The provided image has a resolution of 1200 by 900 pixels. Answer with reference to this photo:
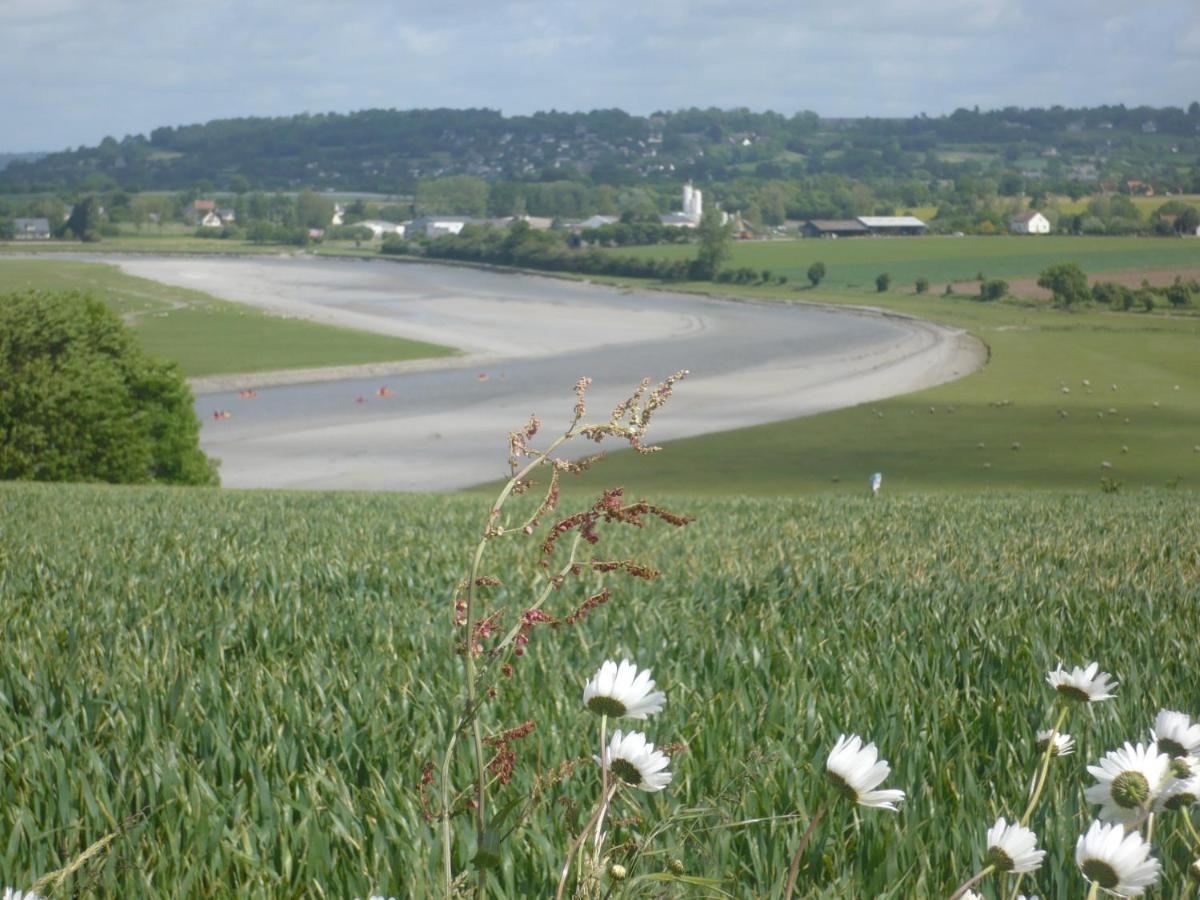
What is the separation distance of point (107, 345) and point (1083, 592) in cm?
3048

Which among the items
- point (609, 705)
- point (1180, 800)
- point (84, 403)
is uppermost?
point (609, 705)

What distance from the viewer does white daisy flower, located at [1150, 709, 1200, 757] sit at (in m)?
1.75

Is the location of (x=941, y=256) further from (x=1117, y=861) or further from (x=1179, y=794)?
(x=1117, y=861)

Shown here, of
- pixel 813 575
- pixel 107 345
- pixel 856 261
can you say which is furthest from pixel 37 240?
pixel 813 575

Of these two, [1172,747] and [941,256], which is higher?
[941,256]

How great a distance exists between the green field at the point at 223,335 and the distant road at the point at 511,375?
2611mm

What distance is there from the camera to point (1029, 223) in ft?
308

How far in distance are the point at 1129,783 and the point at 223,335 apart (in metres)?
72.3

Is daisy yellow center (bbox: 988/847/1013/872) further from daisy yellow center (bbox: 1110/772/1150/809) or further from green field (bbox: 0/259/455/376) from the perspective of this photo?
green field (bbox: 0/259/455/376)

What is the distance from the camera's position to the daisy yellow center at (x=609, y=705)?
1.59 m

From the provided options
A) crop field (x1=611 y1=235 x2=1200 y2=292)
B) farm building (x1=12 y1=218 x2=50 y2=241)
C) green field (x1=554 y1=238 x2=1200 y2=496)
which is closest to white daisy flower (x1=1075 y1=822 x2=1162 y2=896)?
green field (x1=554 y1=238 x2=1200 y2=496)

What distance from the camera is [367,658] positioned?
473 cm

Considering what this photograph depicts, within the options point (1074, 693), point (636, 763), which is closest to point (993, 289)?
point (1074, 693)

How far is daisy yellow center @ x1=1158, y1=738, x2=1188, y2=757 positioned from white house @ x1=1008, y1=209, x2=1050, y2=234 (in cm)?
9272
